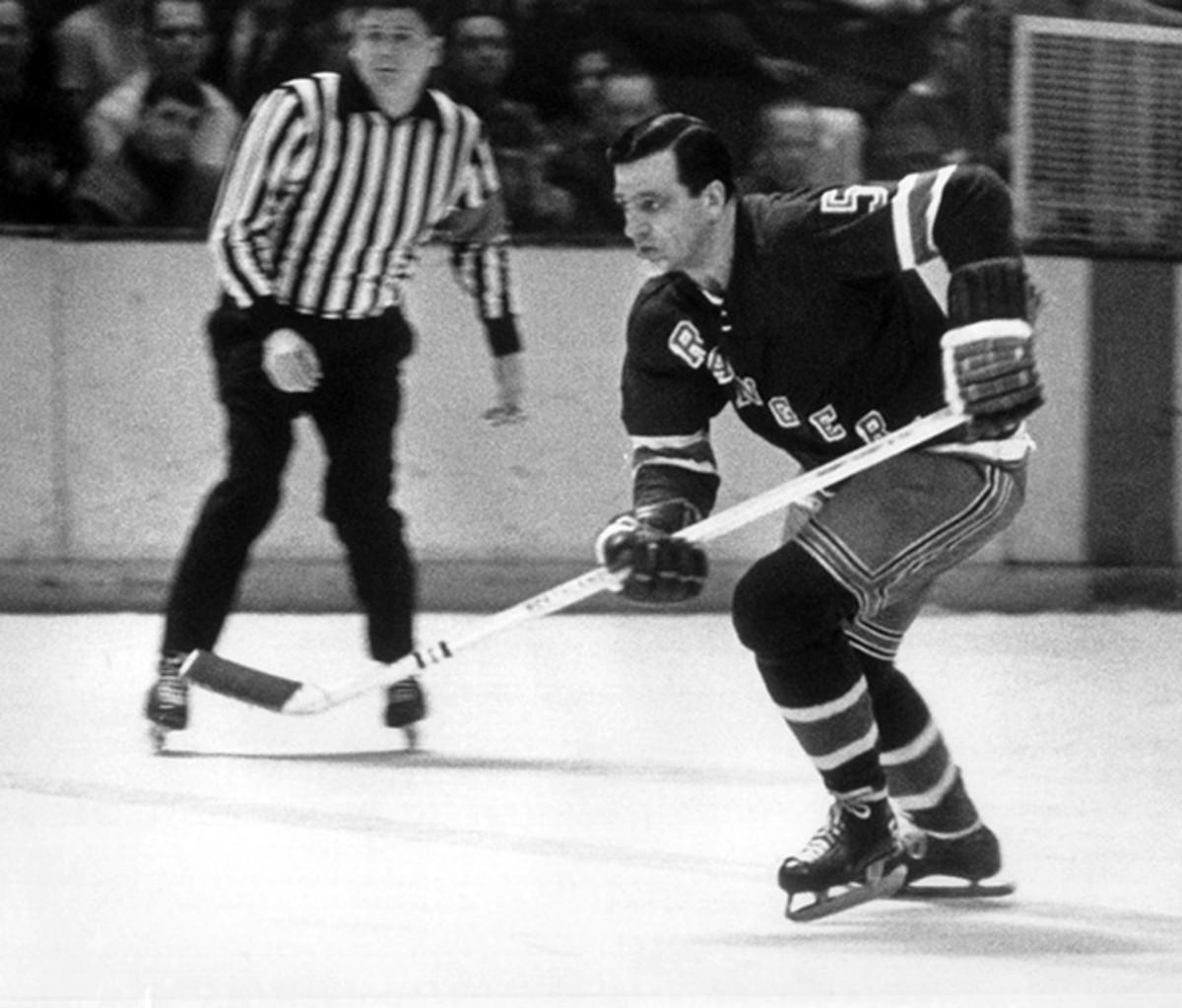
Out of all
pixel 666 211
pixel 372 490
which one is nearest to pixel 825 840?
pixel 666 211

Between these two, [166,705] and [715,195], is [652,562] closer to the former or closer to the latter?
[715,195]

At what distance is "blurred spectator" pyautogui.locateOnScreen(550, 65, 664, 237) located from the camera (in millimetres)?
8406

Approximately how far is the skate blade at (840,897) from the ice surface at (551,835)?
0.03 meters

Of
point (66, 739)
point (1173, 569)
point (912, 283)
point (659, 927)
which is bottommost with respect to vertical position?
point (1173, 569)

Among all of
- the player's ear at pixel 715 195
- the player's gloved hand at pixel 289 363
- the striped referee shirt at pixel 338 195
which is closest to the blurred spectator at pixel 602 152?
the striped referee shirt at pixel 338 195

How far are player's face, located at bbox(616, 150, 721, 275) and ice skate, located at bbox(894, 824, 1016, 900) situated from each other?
0.96 m

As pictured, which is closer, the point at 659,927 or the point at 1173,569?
the point at 659,927

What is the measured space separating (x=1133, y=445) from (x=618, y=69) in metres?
1.74

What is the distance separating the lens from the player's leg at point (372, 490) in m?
6.20

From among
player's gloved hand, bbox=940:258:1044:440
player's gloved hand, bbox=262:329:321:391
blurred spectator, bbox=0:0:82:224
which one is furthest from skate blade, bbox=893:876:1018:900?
blurred spectator, bbox=0:0:82:224

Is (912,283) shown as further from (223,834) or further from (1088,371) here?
(1088,371)

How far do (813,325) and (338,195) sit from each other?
1850mm

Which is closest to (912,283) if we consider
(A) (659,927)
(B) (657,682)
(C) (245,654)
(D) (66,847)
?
(A) (659,927)

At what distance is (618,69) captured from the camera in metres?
8.42
